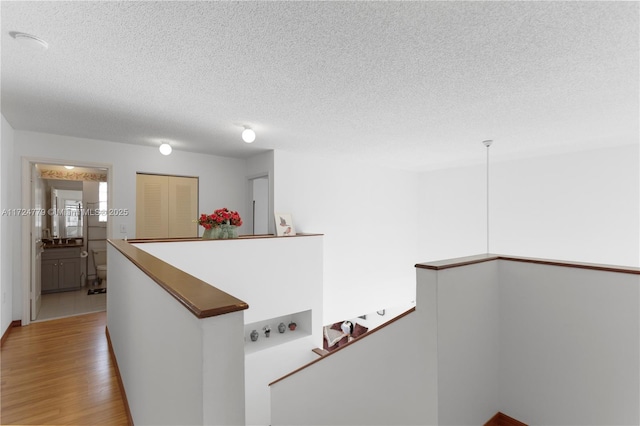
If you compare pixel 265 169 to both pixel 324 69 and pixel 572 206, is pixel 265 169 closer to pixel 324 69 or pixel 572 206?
pixel 324 69

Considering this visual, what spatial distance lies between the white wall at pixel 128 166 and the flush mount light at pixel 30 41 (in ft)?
8.38

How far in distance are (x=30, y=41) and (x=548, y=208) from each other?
6345 millimetres

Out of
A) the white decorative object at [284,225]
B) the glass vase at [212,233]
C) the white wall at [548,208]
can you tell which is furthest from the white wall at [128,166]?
the white wall at [548,208]

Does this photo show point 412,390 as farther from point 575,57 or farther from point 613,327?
point 575,57

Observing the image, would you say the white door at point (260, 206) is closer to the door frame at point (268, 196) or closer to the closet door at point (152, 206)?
the door frame at point (268, 196)

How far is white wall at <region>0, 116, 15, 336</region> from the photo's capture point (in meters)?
3.15

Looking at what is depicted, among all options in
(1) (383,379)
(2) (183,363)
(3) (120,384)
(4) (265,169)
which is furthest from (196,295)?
(4) (265,169)

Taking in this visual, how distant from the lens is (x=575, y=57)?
2.03m

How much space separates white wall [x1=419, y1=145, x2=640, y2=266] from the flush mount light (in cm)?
624

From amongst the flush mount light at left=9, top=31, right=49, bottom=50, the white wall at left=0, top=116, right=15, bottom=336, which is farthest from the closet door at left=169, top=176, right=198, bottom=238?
the flush mount light at left=9, top=31, right=49, bottom=50

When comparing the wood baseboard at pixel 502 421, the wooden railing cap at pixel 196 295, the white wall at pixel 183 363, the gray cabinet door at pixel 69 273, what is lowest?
the wood baseboard at pixel 502 421

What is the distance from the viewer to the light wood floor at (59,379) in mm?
1957

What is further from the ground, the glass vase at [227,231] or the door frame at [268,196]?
the door frame at [268,196]

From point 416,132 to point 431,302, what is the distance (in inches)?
107
